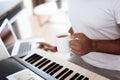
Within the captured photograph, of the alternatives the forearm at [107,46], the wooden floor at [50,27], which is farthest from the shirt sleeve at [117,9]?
the wooden floor at [50,27]

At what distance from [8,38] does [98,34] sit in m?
0.73

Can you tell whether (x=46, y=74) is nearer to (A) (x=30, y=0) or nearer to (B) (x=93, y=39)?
(B) (x=93, y=39)

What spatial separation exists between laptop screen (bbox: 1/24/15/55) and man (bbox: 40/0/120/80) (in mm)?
539

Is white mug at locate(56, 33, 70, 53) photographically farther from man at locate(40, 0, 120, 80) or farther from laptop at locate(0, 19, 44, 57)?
laptop at locate(0, 19, 44, 57)

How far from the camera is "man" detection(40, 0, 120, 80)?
94 centimetres

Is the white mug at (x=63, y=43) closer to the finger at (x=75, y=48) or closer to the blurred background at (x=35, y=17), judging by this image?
the finger at (x=75, y=48)

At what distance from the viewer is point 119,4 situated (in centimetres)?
88

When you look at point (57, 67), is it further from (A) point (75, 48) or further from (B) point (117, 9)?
(B) point (117, 9)

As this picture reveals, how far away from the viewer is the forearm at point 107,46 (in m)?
0.96

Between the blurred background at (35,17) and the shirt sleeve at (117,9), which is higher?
the shirt sleeve at (117,9)

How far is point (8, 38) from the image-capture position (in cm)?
147

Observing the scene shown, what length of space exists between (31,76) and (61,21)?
9.74ft

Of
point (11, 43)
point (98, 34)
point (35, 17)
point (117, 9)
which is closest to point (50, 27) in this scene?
point (35, 17)

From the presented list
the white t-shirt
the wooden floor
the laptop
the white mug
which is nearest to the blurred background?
the wooden floor
